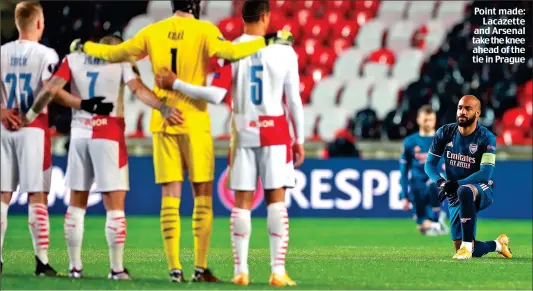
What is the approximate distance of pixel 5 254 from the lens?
10.4 meters

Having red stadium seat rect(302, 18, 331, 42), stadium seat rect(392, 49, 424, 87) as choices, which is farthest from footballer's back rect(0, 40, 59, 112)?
red stadium seat rect(302, 18, 331, 42)

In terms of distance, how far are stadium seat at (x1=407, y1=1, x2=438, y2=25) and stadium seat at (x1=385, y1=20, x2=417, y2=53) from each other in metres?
0.31

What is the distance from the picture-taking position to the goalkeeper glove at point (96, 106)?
8.21m

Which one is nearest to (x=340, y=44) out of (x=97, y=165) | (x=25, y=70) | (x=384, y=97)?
(x=384, y=97)

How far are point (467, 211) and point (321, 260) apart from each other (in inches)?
53.0

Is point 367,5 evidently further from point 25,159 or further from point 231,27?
point 25,159

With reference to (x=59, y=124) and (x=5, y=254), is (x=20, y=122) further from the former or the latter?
(x=59, y=124)

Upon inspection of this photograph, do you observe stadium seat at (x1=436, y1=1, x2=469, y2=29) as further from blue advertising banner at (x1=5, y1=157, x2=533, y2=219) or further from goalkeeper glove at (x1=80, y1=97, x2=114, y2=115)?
goalkeeper glove at (x1=80, y1=97, x2=114, y2=115)

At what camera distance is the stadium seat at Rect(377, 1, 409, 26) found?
920 inches

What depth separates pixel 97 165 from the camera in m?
8.23

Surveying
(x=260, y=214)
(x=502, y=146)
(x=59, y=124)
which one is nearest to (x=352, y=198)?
(x=260, y=214)

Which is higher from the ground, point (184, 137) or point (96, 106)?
point (96, 106)

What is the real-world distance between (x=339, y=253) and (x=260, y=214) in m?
5.97

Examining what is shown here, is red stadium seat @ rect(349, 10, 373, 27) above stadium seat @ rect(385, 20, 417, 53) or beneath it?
above
